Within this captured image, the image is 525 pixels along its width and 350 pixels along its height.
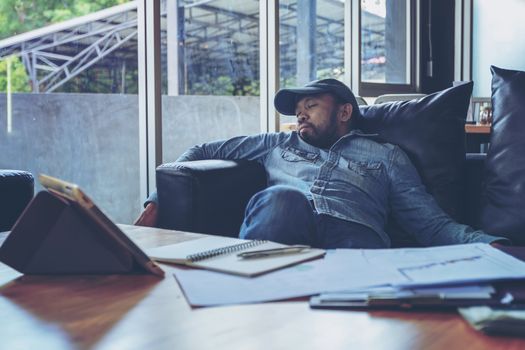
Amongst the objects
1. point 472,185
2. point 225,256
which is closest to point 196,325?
point 225,256

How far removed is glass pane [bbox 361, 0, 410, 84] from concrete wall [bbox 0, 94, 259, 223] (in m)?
1.89

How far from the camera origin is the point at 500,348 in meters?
0.69

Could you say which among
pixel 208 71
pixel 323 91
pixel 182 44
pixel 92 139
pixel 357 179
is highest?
pixel 182 44

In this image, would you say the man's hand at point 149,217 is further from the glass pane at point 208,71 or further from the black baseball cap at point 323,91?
the glass pane at point 208,71

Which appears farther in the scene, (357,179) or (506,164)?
(357,179)

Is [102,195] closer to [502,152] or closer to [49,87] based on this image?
[49,87]

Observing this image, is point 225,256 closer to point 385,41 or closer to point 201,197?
point 201,197

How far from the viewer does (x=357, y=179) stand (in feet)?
6.64

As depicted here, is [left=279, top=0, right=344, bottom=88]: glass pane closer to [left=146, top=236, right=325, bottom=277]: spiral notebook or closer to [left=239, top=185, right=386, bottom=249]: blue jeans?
[left=239, top=185, right=386, bottom=249]: blue jeans

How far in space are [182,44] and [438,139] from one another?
6.41 ft

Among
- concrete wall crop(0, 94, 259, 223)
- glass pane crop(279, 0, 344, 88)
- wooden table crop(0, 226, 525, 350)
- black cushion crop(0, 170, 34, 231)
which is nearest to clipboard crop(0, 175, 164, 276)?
wooden table crop(0, 226, 525, 350)

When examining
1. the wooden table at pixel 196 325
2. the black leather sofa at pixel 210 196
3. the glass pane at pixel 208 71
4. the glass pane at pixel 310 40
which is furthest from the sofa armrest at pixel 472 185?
the glass pane at pixel 310 40

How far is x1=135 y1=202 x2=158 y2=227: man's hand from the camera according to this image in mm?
1942

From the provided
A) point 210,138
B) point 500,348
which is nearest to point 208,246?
point 500,348
